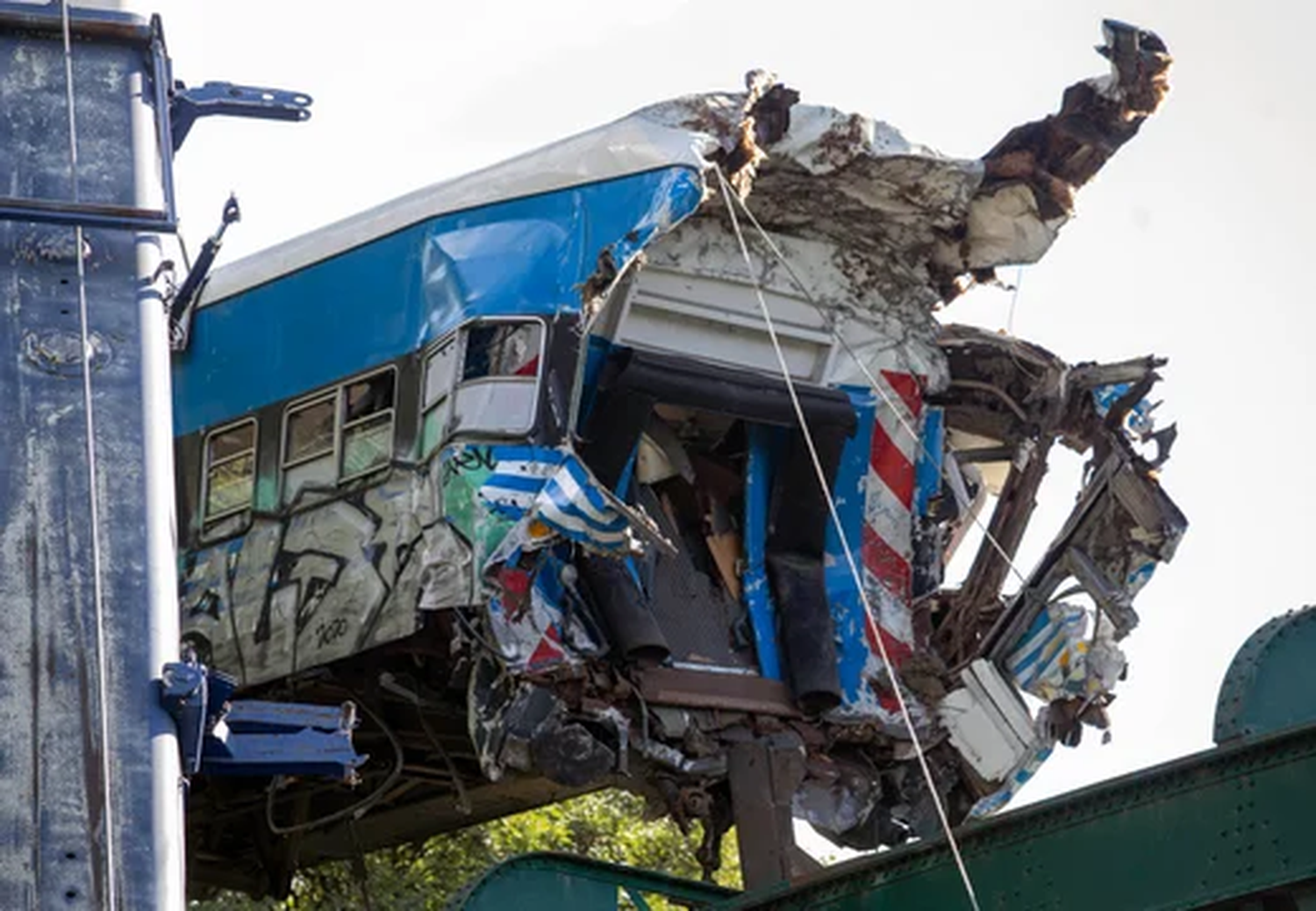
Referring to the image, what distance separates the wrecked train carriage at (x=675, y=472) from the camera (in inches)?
809

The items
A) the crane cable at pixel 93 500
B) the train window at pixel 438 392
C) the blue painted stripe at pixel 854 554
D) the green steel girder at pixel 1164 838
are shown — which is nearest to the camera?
the crane cable at pixel 93 500

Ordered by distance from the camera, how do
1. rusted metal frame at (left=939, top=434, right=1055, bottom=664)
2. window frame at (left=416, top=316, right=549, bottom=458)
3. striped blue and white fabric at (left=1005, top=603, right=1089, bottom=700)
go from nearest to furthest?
window frame at (left=416, top=316, right=549, bottom=458) < striped blue and white fabric at (left=1005, top=603, right=1089, bottom=700) < rusted metal frame at (left=939, top=434, right=1055, bottom=664)

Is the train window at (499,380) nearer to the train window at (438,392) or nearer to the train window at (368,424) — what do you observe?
the train window at (438,392)

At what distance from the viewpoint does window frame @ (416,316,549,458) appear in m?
20.5

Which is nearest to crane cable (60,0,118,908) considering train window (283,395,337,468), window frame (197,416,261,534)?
train window (283,395,337,468)

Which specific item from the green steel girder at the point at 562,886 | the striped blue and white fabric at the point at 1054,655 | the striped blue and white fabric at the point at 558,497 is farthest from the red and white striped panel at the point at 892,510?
the green steel girder at the point at 562,886

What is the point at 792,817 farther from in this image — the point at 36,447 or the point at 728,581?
the point at 36,447

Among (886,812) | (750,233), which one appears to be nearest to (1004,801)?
(886,812)

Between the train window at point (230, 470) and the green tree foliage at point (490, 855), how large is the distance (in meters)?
5.17

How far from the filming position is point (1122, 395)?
882 inches

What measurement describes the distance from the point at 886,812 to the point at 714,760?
1.94m

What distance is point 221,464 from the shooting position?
22.8 metres

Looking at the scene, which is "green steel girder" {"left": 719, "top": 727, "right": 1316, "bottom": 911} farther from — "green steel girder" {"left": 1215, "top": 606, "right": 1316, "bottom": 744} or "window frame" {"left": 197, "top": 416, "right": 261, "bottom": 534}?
"window frame" {"left": 197, "top": 416, "right": 261, "bottom": 534}

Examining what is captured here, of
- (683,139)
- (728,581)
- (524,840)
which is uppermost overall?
(683,139)
